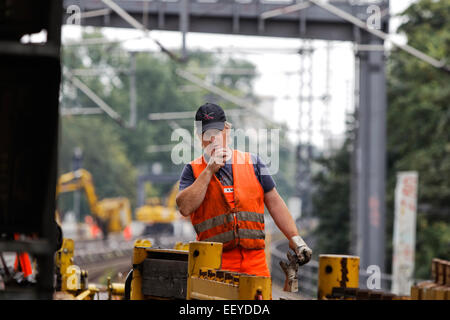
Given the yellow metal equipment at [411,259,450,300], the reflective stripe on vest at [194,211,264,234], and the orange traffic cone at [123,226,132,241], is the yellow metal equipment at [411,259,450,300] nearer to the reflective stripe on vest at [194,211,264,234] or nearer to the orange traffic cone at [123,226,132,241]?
the reflective stripe on vest at [194,211,264,234]

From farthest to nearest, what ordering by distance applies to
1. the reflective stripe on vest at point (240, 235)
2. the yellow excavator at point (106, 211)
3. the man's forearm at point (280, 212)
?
the yellow excavator at point (106, 211) → the man's forearm at point (280, 212) → the reflective stripe on vest at point (240, 235)

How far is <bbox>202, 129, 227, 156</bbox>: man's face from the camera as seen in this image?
5.84 m

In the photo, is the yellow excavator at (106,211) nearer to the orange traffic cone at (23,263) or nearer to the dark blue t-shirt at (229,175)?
the orange traffic cone at (23,263)

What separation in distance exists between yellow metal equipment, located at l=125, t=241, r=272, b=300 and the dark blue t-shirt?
49cm

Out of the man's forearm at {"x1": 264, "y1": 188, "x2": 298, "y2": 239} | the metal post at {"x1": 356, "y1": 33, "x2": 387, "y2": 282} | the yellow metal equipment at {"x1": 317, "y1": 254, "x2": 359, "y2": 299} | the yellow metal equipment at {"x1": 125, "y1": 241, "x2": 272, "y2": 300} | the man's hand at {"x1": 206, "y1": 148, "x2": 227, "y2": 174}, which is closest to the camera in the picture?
the yellow metal equipment at {"x1": 125, "y1": 241, "x2": 272, "y2": 300}

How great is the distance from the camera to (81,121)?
73.6 meters

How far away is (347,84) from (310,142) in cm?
426

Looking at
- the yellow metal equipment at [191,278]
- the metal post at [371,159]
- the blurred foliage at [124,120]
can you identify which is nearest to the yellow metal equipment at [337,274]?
the yellow metal equipment at [191,278]

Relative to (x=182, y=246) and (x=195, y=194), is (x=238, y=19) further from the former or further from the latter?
(x=195, y=194)

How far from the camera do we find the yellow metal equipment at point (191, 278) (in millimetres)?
4477

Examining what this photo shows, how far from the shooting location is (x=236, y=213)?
229 inches

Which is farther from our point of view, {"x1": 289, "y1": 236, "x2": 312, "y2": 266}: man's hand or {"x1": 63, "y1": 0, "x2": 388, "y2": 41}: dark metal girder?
{"x1": 63, "y1": 0, "x2": 388, "y2": 41}: dark metal girder

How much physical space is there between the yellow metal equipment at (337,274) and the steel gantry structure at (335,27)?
39.8ft

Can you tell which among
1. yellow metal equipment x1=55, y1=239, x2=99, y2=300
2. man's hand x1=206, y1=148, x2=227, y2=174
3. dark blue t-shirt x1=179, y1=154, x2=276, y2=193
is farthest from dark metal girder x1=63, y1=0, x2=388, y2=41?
man's hand x1=206, y1=148, x2=227, y2=174
